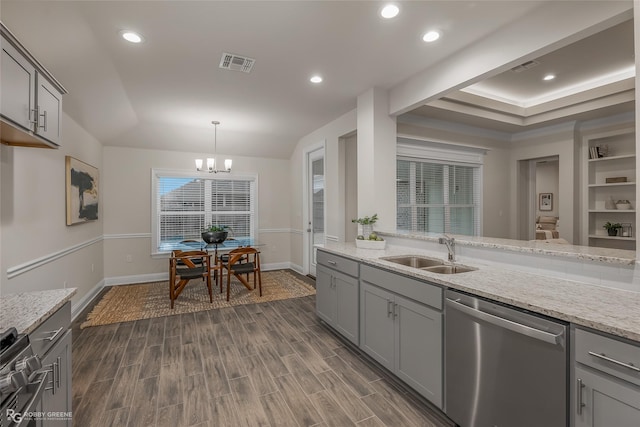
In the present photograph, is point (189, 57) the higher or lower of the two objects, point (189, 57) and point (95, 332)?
A: the higher

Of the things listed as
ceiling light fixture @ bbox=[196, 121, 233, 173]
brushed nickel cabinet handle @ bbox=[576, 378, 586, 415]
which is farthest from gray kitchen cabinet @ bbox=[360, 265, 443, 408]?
ceiling light fixture @ bbox=[196, 121, 233, 173]

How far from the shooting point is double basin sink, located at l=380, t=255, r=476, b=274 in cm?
233

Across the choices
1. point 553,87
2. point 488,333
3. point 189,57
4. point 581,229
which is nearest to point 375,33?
point 189,57

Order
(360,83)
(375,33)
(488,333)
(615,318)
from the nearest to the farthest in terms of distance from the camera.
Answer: (615,318) → (488,333) → (375,33) → (360,83)

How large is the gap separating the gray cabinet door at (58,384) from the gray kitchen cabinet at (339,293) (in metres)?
1.98

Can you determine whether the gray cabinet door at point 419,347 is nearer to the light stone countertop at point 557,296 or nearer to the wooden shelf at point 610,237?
the light stone countertop at point 557,296

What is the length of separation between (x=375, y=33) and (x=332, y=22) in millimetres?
387

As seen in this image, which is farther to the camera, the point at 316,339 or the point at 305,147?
the point at 305,147

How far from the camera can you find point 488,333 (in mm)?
1537

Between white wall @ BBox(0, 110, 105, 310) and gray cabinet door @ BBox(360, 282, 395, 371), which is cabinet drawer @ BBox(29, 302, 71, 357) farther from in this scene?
gray cabinet door @ BBox(360, 282, 395, 371)

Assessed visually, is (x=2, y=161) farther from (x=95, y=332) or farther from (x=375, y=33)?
(x=375, y=33)

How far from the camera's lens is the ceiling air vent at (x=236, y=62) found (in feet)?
8.85

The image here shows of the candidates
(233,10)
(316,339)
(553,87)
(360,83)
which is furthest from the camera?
(553,87)

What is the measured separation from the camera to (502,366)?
1479mm
